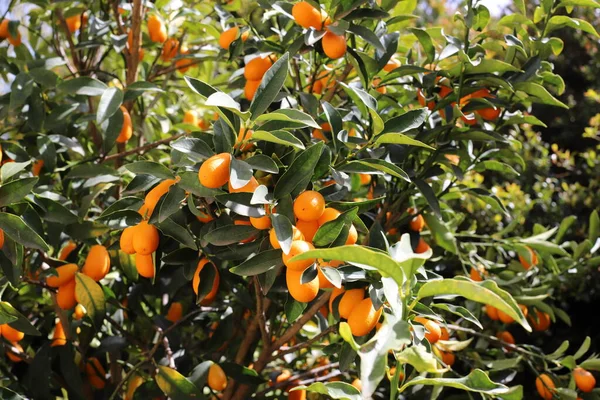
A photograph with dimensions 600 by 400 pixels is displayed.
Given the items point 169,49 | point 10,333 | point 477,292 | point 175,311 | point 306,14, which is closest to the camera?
point 477,292

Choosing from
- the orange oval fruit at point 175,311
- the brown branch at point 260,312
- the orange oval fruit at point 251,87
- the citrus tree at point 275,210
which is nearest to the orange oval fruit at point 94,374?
the citrus tree at point 275,210

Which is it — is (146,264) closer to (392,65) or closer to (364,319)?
(364,319)

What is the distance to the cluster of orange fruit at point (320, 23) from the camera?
865 mm

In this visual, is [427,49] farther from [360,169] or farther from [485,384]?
[485,384]

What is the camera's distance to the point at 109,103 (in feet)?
3.25

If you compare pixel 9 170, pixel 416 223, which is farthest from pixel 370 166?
pixel 9 170

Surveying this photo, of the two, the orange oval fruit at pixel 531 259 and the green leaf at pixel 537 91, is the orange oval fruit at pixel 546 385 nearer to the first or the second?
the orange oval fruit at pixel 531 259

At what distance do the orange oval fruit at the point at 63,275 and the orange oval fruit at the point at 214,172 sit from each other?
360 millimetres

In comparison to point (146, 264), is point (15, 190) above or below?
above

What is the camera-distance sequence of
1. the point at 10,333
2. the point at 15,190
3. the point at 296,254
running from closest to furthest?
the point at 296,254 < the point at 15,190 < the point at 10,333

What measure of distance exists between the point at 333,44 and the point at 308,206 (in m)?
0.31

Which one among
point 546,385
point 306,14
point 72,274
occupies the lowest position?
point 546,385

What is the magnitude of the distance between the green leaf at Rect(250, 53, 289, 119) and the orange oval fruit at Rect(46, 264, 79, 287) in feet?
1.35

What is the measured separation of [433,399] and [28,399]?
676 mm
